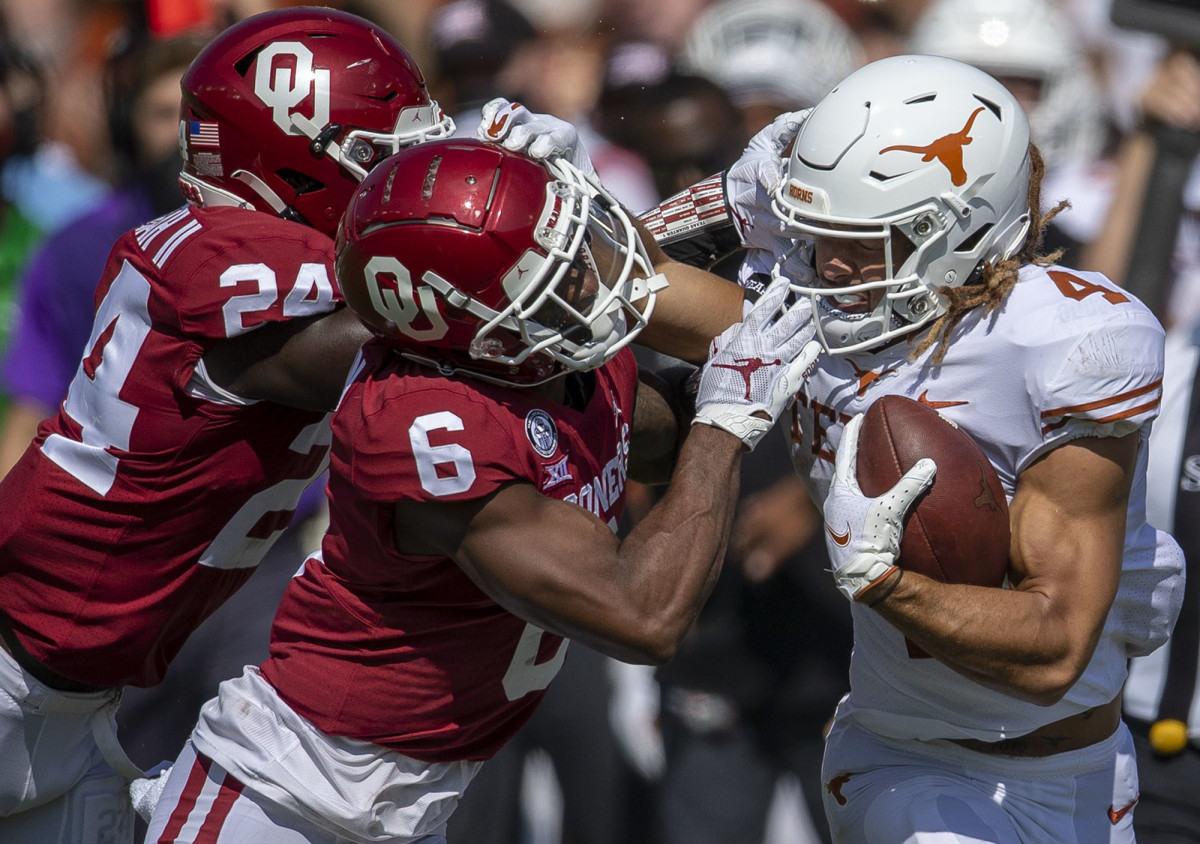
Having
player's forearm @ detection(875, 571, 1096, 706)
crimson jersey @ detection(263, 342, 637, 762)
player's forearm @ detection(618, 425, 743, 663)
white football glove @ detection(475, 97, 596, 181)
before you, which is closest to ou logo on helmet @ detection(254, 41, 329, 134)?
white football glove @ detection(475, 97, 596, 181)

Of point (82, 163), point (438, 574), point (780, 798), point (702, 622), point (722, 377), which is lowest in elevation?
point (780, 798)

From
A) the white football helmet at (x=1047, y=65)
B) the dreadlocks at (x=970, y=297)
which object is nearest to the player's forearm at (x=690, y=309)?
the dreadlocks at (x=970, y=297)

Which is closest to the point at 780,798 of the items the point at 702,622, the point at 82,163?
the point at 702,622

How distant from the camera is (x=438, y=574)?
236 centimetres

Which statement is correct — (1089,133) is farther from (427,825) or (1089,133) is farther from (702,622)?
(427,825)

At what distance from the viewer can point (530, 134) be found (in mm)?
2576

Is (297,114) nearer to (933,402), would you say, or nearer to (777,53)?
(933,402)

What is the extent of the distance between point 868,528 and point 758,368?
333 mm

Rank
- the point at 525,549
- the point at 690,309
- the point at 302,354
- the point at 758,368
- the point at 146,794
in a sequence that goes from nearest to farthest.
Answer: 1. the point at 525,549
2. the point at 758,368
3. the point at 302,354
4. the point at 146,794
5. the point at 690,309

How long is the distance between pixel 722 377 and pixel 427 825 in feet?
3.14

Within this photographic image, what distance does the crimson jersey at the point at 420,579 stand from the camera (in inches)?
86.9

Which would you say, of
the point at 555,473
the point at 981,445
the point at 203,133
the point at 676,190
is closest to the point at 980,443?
the point at 981,445

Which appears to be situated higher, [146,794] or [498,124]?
[498,124]

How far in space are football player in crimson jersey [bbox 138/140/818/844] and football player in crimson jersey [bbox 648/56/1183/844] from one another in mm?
200
